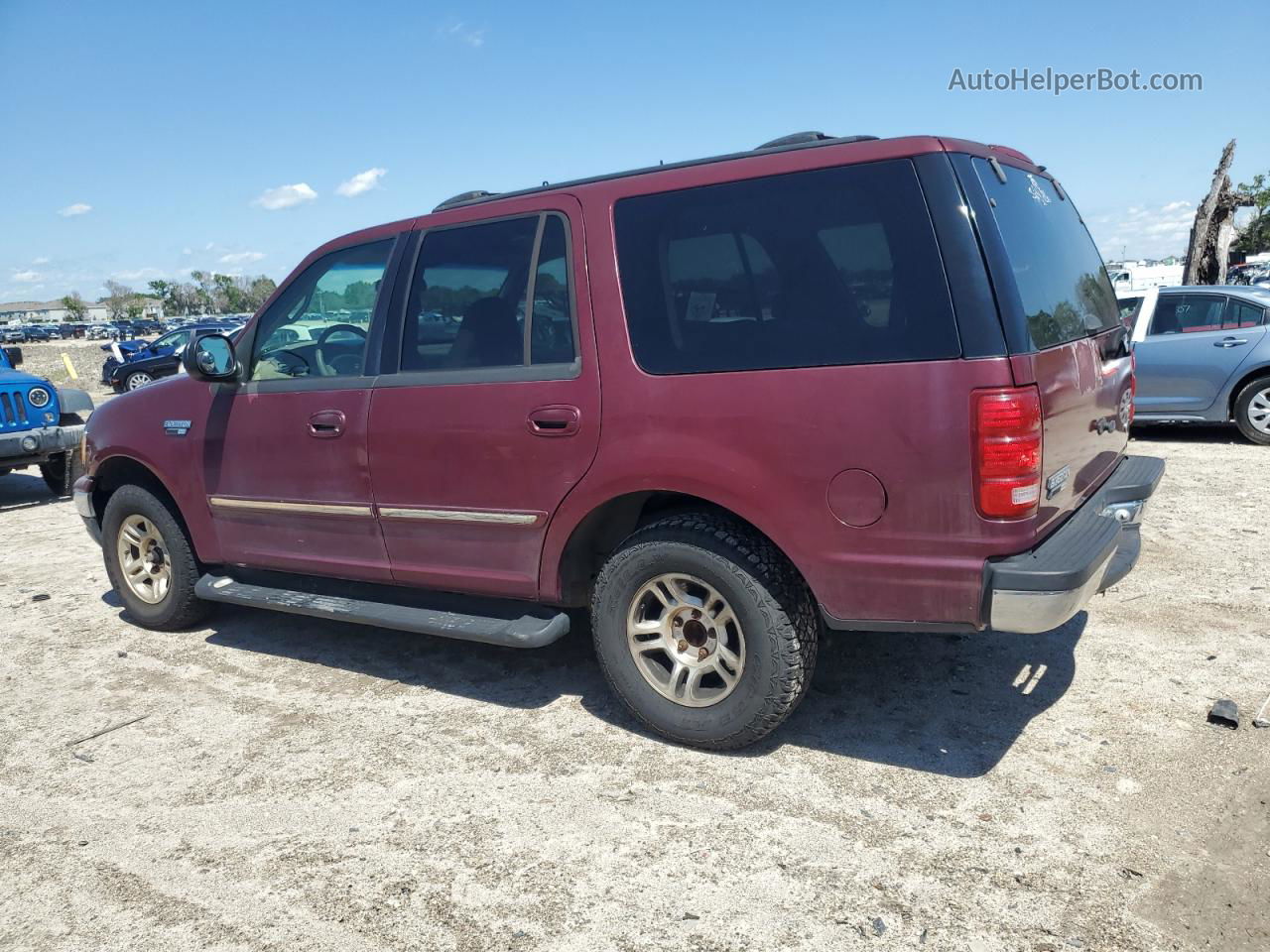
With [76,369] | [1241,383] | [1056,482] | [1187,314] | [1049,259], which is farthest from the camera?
[76,369]

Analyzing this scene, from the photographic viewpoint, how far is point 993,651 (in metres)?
4.45

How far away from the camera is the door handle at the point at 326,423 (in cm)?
427

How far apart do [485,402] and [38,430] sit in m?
7.77

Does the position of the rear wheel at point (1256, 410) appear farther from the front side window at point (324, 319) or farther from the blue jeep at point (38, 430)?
the blue jeep at point (38, 430)

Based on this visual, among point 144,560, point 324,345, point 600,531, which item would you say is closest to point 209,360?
point 324,345

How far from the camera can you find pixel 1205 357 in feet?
31.3

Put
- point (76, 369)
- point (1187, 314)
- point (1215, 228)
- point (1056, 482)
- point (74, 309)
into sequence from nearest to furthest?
1. point (1056, 482)
2. point (1187, 314)
3. point (1215, 228)
4. point (76, 369)
5. point (74, 309)

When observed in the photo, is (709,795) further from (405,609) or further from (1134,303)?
(1134,303)

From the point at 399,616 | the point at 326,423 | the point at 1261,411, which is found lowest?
the point at 1261,411

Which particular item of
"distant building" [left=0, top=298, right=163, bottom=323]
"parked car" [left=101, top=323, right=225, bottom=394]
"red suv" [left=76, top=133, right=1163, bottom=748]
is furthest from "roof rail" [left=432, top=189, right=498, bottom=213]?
"distant building" [left=0, top=298, right=163, bottom=323]

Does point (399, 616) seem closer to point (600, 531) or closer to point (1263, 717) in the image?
point (600, 531)

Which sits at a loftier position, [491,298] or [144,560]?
[491,298]

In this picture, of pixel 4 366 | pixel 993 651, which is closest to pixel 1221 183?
pixel 993 651

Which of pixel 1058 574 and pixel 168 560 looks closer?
pixel 1058 574
